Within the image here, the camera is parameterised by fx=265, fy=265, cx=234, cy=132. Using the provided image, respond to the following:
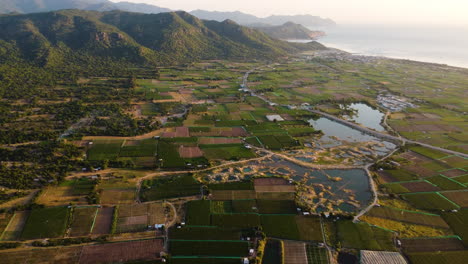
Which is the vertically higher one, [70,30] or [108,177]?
[70,30]

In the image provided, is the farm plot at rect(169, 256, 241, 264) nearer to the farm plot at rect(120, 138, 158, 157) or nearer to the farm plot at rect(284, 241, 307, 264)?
the farm plot at rect(284, 241, 307, 264)

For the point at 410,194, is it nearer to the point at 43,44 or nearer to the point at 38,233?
the point at 38,233

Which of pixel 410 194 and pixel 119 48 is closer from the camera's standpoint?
pixel 410 194

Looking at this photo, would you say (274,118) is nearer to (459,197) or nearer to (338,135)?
(338,135)

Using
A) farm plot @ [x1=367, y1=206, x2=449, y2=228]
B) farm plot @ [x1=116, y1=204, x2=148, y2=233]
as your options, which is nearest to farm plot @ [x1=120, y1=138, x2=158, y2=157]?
farm plot @ [x1=116, y1=204, x2=148, y2=233]

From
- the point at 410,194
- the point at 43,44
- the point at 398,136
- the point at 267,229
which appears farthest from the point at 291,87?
the point at 43,44

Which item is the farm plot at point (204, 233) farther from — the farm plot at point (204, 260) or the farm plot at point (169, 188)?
the farm plot at point (169, 188)

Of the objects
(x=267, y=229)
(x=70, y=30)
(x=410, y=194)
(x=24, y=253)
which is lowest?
(x=24, y=253)
